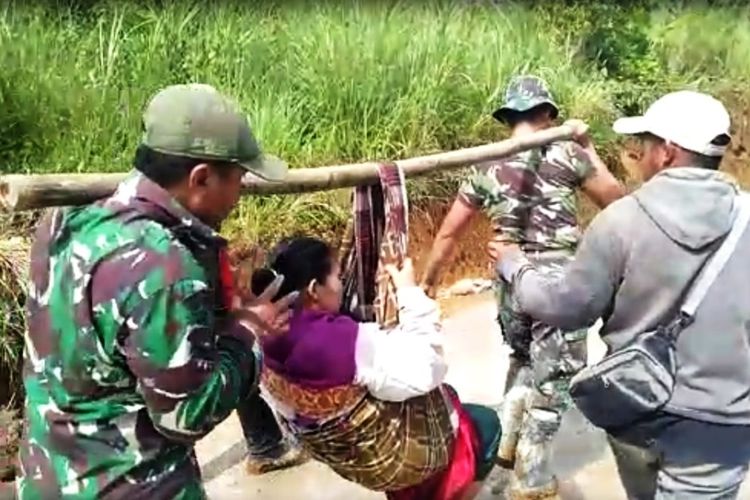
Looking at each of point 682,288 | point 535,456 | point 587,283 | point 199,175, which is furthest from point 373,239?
point 535,456

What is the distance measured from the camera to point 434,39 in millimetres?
9078

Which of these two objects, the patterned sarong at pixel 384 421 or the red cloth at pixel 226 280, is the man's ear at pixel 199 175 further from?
the patterned sarong at pixel 384 421

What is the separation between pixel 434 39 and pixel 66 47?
109 inches

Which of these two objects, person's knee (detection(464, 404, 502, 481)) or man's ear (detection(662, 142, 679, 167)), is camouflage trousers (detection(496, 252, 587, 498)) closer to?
person's knee (detection(464, 404, 502, 481))

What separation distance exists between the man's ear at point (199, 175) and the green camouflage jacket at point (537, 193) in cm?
216

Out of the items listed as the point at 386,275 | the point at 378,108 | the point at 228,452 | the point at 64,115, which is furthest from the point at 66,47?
the point at 386,275

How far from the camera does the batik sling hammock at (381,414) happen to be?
316cm

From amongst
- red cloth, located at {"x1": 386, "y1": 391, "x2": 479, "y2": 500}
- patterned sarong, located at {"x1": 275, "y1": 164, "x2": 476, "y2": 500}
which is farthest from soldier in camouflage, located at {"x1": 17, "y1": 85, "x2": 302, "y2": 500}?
red cloth, located at {"x1": 386, "y1": 391, "x2": 479, "y2": 500}

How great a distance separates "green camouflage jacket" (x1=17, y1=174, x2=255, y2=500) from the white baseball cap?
122cm

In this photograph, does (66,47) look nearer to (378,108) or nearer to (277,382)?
(378,108)

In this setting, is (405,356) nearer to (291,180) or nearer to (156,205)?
(291,180)

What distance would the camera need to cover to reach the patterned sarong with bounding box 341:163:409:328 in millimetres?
3377

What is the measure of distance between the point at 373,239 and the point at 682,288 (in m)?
0.85

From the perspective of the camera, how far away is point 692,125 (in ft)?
10.2
